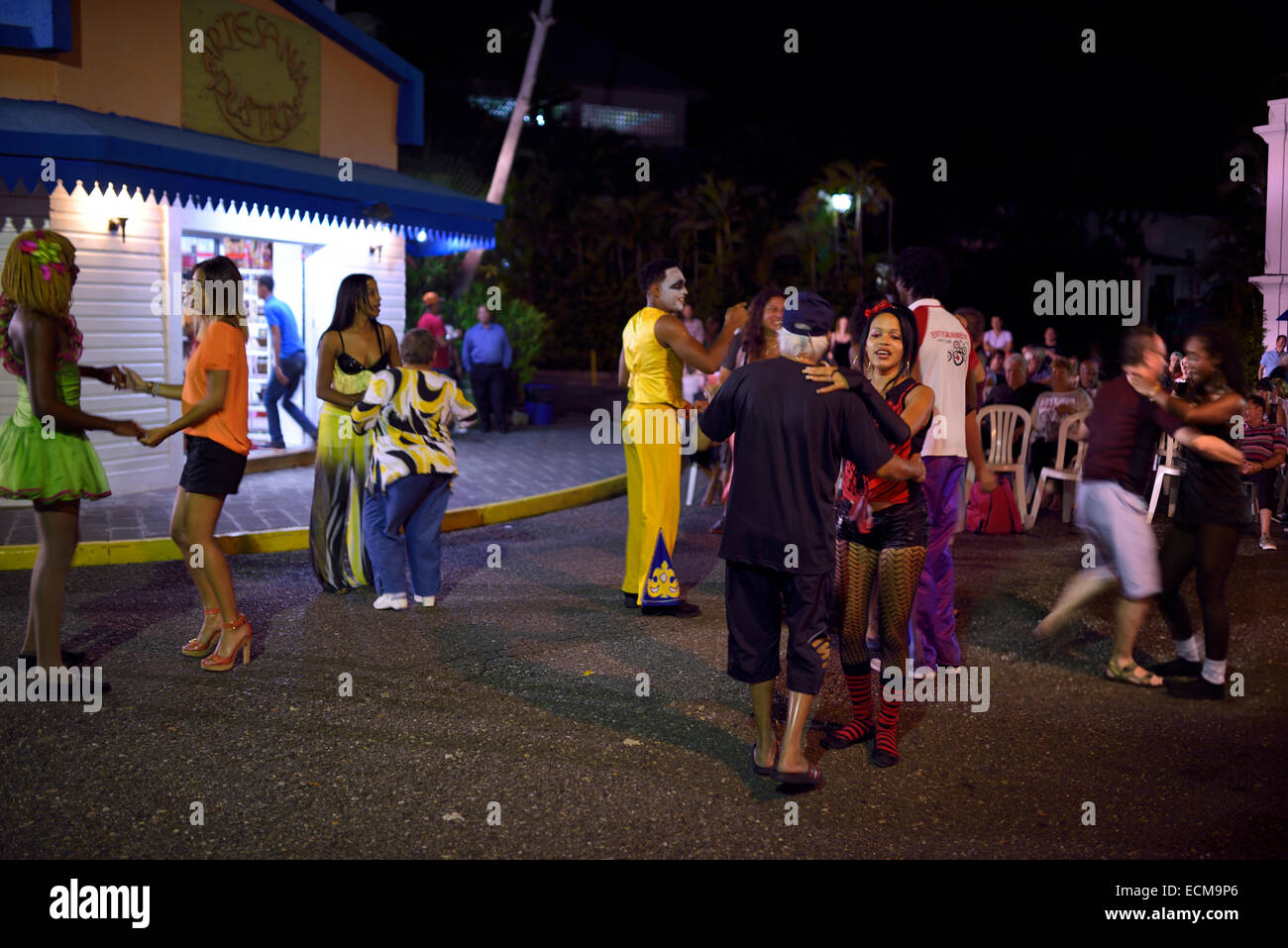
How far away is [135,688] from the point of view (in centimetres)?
581

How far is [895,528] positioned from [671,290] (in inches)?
107

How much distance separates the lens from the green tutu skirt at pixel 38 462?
5645 mm

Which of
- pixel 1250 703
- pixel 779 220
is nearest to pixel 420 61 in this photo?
pixel 779 220

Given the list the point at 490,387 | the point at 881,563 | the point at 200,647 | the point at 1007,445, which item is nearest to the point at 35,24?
the point at 200,647

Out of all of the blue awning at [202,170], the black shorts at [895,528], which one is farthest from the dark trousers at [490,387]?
the black shorts at [895,528]

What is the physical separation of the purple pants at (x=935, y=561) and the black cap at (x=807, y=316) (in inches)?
70.0

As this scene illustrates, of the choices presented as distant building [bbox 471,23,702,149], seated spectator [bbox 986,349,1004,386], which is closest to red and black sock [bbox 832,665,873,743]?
seated spectator [bbox 986,349,1004,386]

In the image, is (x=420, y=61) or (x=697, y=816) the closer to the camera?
(x=697, y=816)

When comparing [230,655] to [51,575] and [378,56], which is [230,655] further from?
[378,56]

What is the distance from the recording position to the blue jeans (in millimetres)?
7383

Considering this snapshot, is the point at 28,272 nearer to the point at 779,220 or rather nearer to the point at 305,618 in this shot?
the point at 305,618

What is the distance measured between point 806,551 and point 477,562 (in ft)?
16.2

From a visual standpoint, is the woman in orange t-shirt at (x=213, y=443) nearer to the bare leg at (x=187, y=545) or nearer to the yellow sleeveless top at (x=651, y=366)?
the bare leg at (x=187, y=545)

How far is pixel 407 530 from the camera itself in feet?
24.7
